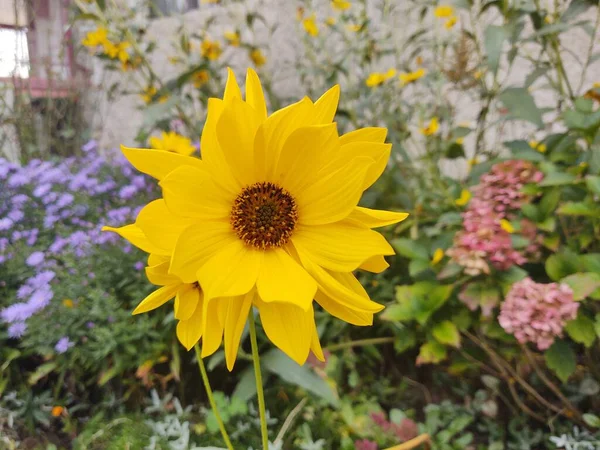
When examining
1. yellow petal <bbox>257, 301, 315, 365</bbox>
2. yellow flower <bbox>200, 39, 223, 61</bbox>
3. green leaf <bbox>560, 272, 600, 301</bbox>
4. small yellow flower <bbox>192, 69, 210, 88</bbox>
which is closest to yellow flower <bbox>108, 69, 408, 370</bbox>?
yellow petal <bbox>257, 301, 315, 365</bbox>

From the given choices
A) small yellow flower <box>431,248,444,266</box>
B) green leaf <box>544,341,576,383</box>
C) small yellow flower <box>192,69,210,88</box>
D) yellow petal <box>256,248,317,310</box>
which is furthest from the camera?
small yellow flower <box>192,69,210,88</box>

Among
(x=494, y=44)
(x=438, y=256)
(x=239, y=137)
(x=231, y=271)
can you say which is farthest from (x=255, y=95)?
(x=494, y=44)

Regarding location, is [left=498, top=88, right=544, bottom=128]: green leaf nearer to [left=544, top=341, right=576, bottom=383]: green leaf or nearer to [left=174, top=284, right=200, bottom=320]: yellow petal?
[left=544, top=341, right=576, bottom=383]: green leaf

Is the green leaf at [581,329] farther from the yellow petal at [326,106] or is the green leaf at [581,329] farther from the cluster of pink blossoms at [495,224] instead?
the yellow petal at [326,106]

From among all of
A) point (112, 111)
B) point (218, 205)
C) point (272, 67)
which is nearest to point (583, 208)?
point (218, 205)

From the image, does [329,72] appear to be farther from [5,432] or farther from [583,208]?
[5,432]

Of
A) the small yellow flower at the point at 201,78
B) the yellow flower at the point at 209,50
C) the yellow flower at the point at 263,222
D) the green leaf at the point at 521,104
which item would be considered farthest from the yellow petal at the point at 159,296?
the yellow flower at the point at 209,50
